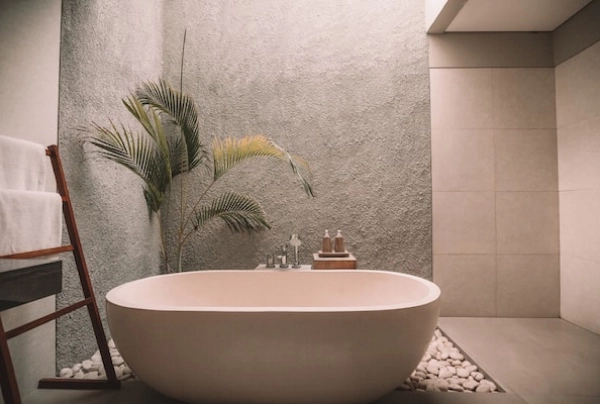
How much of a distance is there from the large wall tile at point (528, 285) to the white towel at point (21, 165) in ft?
9.31

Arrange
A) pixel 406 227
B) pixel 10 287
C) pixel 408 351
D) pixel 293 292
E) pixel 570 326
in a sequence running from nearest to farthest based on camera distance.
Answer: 1. pixel 10 287
2. pixel 408 351
3. pixel 293 292
4. pixel 570 326
5. pixel 406 227

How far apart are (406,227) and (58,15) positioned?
2.45 m

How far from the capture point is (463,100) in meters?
2.69

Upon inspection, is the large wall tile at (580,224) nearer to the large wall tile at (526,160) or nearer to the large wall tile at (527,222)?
the large wall tile at (527,222)

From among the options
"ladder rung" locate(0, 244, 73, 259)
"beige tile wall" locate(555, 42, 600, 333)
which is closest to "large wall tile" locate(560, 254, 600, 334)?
"beige tile wall" locate(555, 42, 600, 333)

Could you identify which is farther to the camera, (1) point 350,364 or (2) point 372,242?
(2) point 372,242

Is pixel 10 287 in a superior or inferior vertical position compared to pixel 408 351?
superior

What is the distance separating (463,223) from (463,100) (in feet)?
3.04

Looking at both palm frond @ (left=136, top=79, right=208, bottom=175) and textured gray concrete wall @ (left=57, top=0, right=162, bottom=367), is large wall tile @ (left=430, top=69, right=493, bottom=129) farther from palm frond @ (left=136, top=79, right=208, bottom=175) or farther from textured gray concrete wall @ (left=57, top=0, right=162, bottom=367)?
textured gray concrete wall @ (left=57, top=0, right=162, bottom=367)

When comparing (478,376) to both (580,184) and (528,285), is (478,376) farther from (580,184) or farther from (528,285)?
(580,184)

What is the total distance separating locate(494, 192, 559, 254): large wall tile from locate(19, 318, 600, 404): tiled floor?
20.5 inches

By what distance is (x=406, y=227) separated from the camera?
8.86ft

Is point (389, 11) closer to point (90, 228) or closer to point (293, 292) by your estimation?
point (293, 292)

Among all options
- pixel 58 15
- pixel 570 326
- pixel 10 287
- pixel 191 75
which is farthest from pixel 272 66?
pixel 570 326
